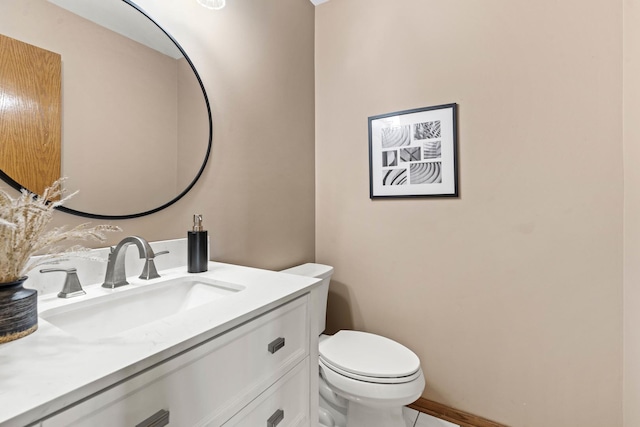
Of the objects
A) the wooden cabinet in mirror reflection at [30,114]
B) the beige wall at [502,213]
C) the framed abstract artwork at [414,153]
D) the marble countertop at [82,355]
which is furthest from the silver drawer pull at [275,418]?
the framed abstract artwork at [414,153]

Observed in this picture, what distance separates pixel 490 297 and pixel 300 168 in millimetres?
1274

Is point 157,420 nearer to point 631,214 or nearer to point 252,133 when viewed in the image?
point 252,133

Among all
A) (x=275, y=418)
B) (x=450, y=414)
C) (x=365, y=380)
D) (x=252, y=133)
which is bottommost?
(x=450, y=414)

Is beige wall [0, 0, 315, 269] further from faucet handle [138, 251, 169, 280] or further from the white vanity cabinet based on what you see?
the white vanity cabinet

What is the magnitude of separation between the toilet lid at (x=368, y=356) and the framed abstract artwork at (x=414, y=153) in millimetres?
810

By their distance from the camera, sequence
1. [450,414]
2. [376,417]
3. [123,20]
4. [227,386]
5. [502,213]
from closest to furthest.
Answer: [227,386] < [123,20] < [376,417] < [502,213] < [450,414]

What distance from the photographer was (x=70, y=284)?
78cm

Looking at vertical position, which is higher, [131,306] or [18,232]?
[18,232]

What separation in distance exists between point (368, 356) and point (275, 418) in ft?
2.12

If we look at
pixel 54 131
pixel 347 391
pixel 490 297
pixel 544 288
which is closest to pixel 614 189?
pixel 544 288

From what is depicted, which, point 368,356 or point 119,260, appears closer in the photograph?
point 119,260

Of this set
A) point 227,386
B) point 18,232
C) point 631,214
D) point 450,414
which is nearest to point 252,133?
point 18,232

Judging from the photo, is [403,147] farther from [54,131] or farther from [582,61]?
[54,131]

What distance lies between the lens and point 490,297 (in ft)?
4.82
